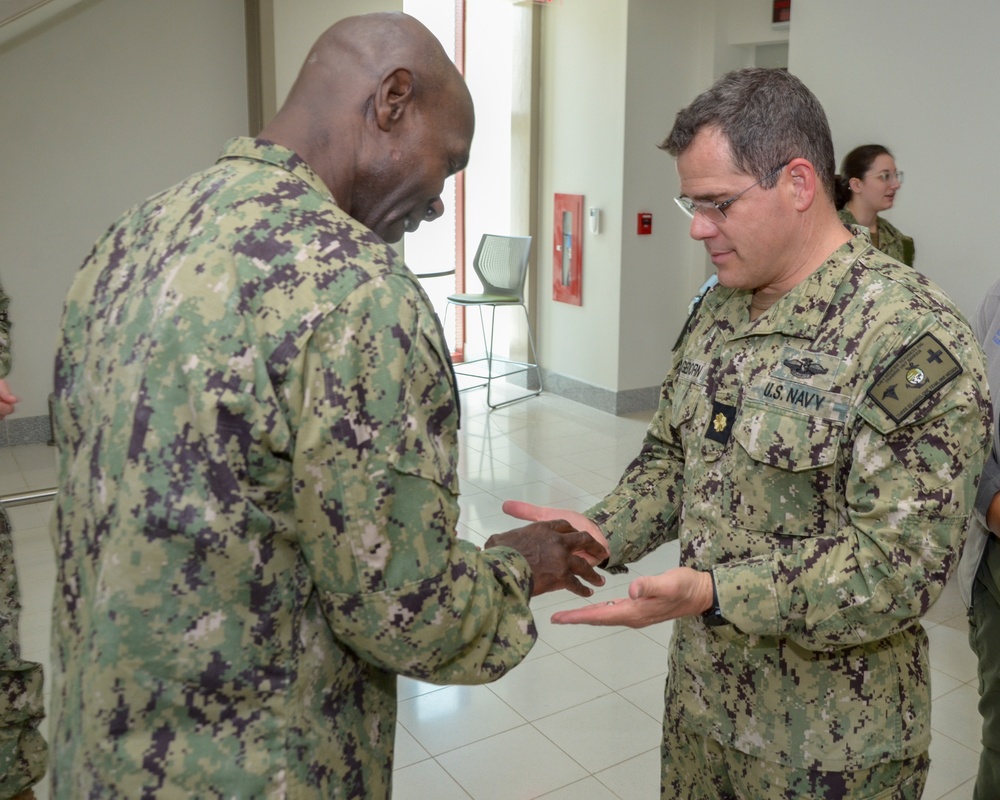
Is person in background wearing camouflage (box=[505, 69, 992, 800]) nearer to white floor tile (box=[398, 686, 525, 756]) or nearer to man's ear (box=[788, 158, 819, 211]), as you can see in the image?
man's ear (box=[788, 158, 819, 211])

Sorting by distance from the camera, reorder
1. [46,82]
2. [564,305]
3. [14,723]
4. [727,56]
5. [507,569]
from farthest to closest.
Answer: [564,305], [727,56], [46,82], [14,723], [507,569]

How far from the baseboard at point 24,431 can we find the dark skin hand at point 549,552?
207 inches

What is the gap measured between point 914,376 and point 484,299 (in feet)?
18.6

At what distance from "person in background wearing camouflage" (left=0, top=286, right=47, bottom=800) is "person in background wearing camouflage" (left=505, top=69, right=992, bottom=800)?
1.56 m

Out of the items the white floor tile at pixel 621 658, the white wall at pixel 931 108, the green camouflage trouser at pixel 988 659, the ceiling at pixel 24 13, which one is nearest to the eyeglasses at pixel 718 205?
the green camouflage trouser at pixel 988 659

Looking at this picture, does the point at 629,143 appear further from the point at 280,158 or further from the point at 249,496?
the point at 249,496

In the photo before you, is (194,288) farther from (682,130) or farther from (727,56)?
(727,56)

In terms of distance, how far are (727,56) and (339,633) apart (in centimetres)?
656

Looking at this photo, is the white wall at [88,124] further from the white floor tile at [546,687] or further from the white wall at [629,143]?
the white floor tile at [546,687]

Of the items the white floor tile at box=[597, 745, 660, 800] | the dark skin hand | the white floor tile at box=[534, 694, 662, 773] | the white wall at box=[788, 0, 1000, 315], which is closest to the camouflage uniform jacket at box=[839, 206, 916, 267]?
the white wall at box=[788, 0, 1000, 315]

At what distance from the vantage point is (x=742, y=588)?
1.46m

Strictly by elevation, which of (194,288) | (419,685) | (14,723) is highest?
(194,288)

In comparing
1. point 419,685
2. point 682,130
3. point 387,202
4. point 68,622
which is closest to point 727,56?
point 419,685

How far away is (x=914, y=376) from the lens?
1.36m
